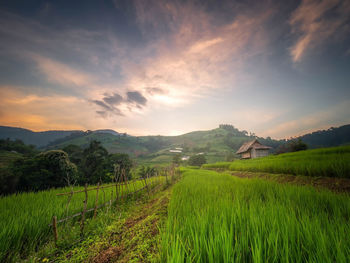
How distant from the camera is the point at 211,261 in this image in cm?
117

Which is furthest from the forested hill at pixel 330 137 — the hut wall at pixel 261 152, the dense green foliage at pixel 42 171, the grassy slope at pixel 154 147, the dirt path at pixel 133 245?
the dense green foliage at pixel 42 171

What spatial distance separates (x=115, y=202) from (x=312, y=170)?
938cm

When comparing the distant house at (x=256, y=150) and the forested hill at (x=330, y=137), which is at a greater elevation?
the forested hill at (x=330, y=137)

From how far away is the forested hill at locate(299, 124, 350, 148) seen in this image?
7921 centimetres

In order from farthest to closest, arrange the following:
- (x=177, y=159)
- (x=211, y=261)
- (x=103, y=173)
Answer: (x=177, y=159) → (x=103, y=173) → (x=211, y=261)

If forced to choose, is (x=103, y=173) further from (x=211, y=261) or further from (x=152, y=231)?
(x=211, y=261)

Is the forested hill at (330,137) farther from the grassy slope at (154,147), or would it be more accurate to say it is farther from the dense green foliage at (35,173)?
the dense green foliage at (35,173)

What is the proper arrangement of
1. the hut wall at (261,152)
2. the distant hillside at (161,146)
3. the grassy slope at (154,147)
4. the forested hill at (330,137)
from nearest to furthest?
the hut wall at (261,152), the forested hill at (330,137), the grassy slope at (154,147), the distant hillside at (161,146)

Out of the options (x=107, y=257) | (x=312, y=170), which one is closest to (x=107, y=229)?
(x=107, y=257)

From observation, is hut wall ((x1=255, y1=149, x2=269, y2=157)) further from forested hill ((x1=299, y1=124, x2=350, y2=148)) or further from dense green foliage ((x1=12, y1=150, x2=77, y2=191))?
forested hill ((x1=299, y1=124, x2=350, y2=148))

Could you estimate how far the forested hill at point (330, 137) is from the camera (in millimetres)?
79206

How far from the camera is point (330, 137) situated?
87.1 metres

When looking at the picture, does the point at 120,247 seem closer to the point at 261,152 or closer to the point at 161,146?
the point at 261,152

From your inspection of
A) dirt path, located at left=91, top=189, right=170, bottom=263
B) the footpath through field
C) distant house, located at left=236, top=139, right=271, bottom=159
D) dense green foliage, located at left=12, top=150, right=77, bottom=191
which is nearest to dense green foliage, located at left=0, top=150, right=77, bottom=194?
dense green foliage, located at left=12, top=150, right=77, bottom=191
